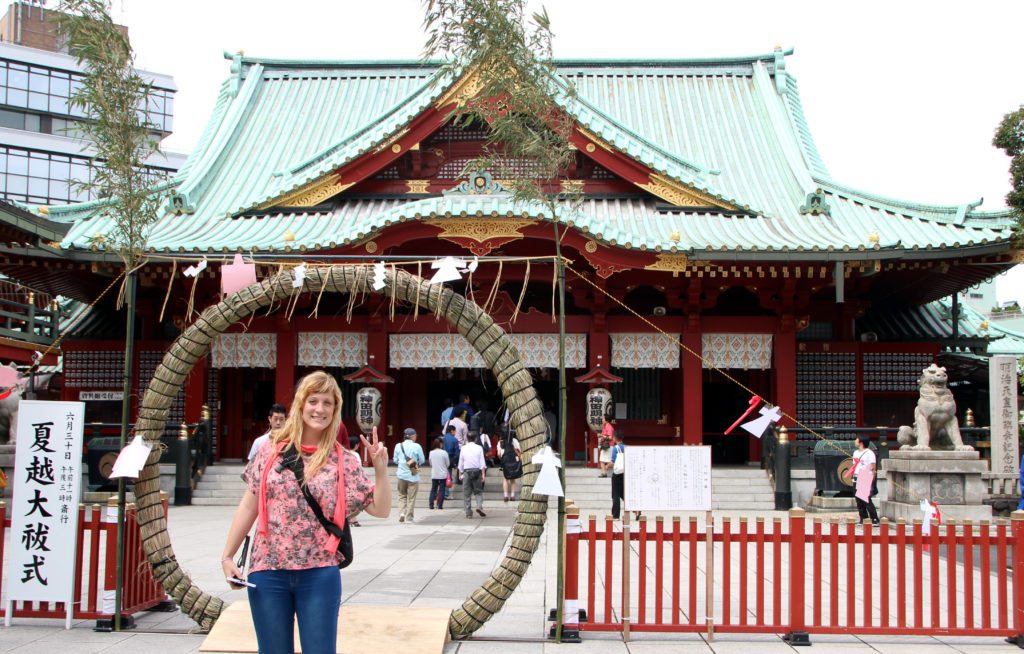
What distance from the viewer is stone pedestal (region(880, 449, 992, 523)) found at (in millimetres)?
13164

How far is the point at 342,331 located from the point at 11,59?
32747 mm

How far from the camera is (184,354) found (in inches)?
277

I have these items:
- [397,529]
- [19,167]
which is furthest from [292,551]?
[19,167]

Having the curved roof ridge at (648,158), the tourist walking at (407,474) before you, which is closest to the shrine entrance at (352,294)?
the tourist walking at (407,474)

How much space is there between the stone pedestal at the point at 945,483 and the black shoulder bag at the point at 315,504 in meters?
10.7

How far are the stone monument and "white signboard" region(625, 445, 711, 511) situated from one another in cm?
706

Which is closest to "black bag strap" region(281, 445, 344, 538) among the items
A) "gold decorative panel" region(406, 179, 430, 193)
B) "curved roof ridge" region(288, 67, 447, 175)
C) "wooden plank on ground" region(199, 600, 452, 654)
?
"wooden plank on ground" region(199, 600, 452, 654)

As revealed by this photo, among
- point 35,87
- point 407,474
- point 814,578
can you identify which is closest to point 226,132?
point 407,474

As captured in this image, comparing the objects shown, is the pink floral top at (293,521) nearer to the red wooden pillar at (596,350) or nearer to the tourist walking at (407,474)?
the tourist walking at (407,474)

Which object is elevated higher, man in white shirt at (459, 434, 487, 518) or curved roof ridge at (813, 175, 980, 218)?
curved roof ridge at (813, 175, 980, 218)

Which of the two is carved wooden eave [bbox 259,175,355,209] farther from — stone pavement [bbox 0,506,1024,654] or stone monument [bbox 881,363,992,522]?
stone monument [bbox 881,363,992,522]

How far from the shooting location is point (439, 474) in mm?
15031

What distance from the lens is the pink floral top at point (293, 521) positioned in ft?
14.1

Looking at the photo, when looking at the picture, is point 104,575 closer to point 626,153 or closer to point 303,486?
point 303,486
